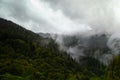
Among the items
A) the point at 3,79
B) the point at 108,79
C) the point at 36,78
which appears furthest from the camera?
the point at 36,78

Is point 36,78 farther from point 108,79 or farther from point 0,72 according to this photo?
point 108,79

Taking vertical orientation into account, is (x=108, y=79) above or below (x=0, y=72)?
below

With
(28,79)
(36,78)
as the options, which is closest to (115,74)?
(28,79)

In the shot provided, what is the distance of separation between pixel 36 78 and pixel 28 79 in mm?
20216

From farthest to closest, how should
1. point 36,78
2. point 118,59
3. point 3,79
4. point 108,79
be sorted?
point 36,78, point 3,79, point 108,79, point 118,59

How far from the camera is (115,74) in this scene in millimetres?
55344

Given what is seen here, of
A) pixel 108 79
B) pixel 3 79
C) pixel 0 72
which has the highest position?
pixel 0 72

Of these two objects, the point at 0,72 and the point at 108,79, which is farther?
the point at 0,72

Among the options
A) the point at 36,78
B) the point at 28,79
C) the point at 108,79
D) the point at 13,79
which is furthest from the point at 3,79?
the point at 108,79

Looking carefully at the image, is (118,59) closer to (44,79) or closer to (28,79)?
(28,79)

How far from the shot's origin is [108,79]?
193 ft

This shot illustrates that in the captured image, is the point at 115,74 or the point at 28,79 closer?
the point at 115,74

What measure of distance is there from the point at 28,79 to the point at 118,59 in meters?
125

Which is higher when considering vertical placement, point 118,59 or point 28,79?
point 28,79
